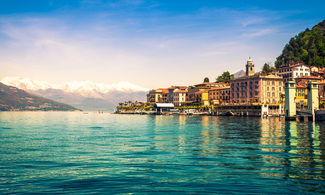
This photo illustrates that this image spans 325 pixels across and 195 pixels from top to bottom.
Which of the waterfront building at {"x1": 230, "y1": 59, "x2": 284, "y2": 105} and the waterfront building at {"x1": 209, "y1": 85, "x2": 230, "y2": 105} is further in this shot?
the waterfront building at {"x1": 209, "y1": 85, "x2": 230, "y2": 105}

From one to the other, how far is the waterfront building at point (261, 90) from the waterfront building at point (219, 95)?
1559 cm

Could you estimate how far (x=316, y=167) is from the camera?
19.8 meters

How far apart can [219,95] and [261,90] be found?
125ft

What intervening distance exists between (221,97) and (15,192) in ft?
570

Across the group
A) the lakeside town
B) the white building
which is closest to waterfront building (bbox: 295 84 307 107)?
the lakeside town

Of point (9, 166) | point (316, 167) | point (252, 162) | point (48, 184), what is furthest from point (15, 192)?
point (316, 167)

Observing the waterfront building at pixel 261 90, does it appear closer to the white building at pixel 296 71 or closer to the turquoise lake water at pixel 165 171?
the white building at pixel 296 71

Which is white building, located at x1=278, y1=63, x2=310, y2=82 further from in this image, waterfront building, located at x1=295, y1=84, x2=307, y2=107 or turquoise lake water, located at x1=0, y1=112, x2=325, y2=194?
turquoise lake water, located at x1=0, y1=112, x2=325, y2=194

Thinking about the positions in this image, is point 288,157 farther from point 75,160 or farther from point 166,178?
point 75,160

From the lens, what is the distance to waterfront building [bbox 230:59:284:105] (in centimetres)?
14962

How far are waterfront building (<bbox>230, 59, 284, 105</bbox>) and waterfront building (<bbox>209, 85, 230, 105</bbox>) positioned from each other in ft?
51.1

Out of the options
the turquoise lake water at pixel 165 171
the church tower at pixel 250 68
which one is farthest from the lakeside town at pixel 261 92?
the turquoise lake water at pixel 165 171

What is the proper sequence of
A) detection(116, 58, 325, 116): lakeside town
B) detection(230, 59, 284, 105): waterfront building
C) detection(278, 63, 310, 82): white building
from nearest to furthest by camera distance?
detection(116, 58, 325, 116): lakeside town, detection(230, 59, 284, 105): waterfront building, detection(278, 63, 310, 82): white building

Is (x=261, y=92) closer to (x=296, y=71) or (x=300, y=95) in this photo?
(x=300, y=95)
